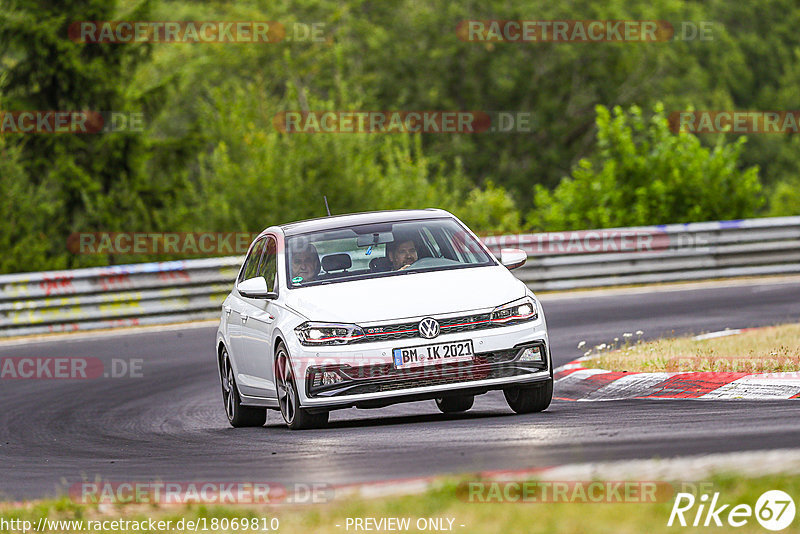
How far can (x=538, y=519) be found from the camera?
5.64 meters

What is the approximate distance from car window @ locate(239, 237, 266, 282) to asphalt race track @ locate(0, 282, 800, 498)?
1.25 metres

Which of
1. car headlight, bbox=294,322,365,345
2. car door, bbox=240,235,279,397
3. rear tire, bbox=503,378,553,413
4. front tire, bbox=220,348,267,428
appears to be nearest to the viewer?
car headlight, bbox=294,322,365,345

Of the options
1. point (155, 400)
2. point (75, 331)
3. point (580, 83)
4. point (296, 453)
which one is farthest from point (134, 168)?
point (580, 83)

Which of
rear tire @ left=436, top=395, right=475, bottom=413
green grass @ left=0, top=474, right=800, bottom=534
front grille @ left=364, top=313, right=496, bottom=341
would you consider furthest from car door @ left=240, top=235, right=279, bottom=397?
green grass @ left=0, top=474, right=800, bottom=534

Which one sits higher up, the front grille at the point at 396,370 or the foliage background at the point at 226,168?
the foliage background at the point at 226,168

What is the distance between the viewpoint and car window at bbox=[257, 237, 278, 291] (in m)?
11.0

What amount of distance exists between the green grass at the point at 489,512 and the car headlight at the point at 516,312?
315 cm

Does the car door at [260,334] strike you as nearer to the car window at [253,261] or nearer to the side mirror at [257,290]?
the side mirror at [257,290]

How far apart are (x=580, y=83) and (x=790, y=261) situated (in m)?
42.5

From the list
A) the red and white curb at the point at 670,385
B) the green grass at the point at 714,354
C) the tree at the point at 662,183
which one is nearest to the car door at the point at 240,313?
the red and white curb at the point at 670,385

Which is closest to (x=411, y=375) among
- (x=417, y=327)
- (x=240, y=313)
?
(x=417, y=327)

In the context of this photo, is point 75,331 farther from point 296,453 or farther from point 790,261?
point 296,453

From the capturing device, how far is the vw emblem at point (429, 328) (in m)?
9.53

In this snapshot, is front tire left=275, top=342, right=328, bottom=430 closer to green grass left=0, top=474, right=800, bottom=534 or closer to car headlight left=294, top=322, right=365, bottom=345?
car headlight left=294, top=322, right=365, bottom=345
